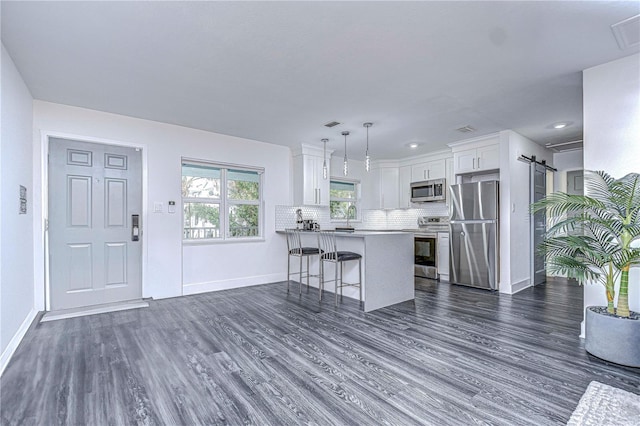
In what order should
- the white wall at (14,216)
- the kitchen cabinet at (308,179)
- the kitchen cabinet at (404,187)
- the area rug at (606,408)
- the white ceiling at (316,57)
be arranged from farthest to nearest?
the kitchen cabinet at (404,187) < the kitchen cabinet at (308,179) < the white wall at (14,216) < the white ceiling at (316,57) < the area rug at (606,408)

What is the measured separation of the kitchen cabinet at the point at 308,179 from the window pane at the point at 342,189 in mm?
706

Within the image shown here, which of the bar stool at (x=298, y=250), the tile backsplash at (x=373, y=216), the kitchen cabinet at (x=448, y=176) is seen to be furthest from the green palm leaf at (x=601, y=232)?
the tile backsplash at (x=373, y=216)

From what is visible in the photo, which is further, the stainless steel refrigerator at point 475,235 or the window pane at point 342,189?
the window pane at point 342,189

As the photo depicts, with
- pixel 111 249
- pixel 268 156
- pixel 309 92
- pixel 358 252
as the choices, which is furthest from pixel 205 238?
pixel 309 92

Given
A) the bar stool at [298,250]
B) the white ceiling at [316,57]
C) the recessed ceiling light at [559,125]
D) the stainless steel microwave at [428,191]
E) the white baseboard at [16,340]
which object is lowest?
the white baseboard at [16,340]

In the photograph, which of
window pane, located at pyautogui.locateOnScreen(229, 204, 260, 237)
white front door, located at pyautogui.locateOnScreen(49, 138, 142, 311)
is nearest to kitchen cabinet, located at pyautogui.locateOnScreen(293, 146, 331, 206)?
window pane, located at pyautogui.locateOnScreen(229, 204, 260, 237)

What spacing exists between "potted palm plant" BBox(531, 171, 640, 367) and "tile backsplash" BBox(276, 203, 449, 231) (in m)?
3.43

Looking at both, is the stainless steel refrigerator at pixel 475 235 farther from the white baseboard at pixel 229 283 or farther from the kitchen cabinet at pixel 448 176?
the white baseboard at pixel 229 283

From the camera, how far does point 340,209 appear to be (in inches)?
260

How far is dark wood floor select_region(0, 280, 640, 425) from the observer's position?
174cm

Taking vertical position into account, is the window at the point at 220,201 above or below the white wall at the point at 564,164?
below

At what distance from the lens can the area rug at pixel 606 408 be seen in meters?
1.64

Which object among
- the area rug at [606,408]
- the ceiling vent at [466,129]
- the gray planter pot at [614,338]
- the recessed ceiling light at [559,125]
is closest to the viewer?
the area rug at [606,408]

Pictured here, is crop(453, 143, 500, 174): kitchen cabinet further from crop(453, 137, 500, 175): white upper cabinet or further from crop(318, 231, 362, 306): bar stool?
crop(318, 231, 362, 306): bar stool
